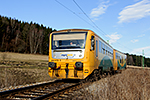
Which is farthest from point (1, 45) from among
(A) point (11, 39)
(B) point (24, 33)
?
(B) point (24, 33)

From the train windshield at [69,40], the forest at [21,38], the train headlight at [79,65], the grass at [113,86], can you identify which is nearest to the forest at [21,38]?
the forest at [21,38]

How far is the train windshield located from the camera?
945 cm

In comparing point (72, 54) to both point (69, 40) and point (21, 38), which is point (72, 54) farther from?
point (21, 38)

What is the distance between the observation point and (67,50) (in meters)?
9.43

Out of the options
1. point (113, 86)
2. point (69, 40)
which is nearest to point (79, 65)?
point (69, 40)

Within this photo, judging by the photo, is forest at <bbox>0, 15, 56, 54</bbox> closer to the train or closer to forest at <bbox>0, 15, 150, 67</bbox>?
forest at <bbox>0, 15, 150, 67</bbox>

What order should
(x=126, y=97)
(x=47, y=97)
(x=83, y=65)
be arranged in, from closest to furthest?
(x=126, y=97), (x=47, y=97), (x=83, y=65)

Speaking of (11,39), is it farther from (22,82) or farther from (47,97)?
(47,97)

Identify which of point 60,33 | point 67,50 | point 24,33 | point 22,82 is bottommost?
point 22,82

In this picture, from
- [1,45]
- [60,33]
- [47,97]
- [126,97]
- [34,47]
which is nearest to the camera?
[126,97]

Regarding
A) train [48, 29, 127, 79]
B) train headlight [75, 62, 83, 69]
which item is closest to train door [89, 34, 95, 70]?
train [48, 29, 127, 79]

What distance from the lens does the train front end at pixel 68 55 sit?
30.1 feet

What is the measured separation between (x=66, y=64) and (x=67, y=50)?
781 millimetres

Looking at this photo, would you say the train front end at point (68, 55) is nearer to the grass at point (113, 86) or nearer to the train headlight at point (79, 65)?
the train headlight at point (79, 65)
